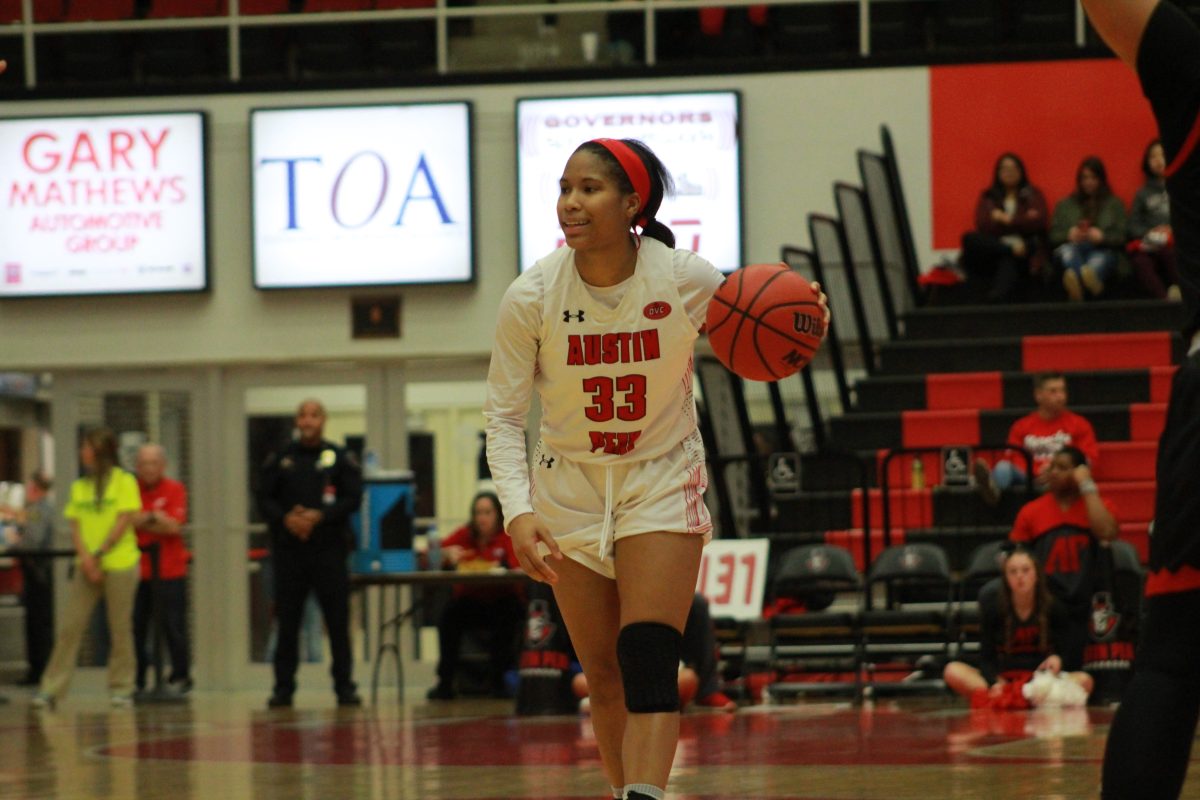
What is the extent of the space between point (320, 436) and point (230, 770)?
498 cm

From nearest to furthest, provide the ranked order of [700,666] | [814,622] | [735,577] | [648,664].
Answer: [648,664], [700,666], [814,622], [735,577]

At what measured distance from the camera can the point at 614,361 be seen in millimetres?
4367

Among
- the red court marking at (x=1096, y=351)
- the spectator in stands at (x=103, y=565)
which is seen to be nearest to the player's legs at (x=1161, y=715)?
the spectator in stands at (x=103, y=565)

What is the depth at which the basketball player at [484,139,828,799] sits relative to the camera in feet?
14.1

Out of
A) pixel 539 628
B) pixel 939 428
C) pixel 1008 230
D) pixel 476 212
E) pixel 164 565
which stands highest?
pixel 476 212

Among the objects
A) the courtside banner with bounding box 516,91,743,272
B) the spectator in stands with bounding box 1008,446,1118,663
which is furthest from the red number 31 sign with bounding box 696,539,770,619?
the courtside banner with bounding box 516,91,743,272

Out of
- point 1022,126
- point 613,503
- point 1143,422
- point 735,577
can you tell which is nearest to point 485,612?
point 735,577

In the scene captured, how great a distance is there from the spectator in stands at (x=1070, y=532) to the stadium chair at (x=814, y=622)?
120 centimetres

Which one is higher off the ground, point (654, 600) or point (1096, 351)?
point (1096, 351)

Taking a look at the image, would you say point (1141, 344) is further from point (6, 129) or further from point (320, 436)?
point (6, 129)

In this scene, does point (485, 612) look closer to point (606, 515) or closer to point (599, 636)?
point (599, 636)

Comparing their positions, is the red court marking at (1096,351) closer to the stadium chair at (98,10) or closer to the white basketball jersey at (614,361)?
the stadium chair at (98,10)

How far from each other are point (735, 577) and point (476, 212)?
4780mm

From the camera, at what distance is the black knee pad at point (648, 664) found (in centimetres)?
416
